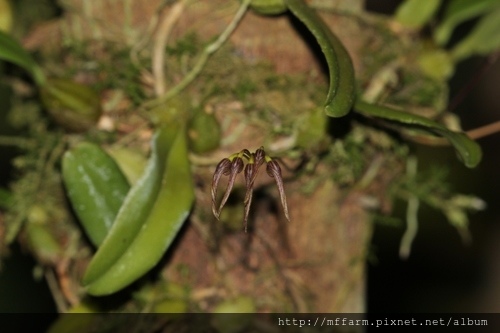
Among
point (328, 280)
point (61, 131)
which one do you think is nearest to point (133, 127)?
point (61, 131)

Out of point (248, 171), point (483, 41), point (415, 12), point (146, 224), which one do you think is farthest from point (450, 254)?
point (248, 171)

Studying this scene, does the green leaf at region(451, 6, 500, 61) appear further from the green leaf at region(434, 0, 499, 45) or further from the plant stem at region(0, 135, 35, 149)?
the plant stem at region(0, 135, 35, 149)

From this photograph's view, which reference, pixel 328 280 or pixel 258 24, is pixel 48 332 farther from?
pixel 258 24

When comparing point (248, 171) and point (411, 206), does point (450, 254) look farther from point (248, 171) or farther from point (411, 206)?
point (248, 171)

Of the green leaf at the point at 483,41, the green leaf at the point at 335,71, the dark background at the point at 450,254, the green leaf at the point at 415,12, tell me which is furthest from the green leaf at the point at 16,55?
the dark background at the point at 450,254

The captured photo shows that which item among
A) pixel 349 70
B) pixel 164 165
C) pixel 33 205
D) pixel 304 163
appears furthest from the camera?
pixel 33 205

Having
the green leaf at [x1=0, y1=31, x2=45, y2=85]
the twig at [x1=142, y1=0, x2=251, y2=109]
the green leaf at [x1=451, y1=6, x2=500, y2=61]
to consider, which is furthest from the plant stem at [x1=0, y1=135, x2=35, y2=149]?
the green leaf at [x1=451, y1=6, x2=500, y2=61]

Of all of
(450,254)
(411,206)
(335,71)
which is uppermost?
(335,71)
